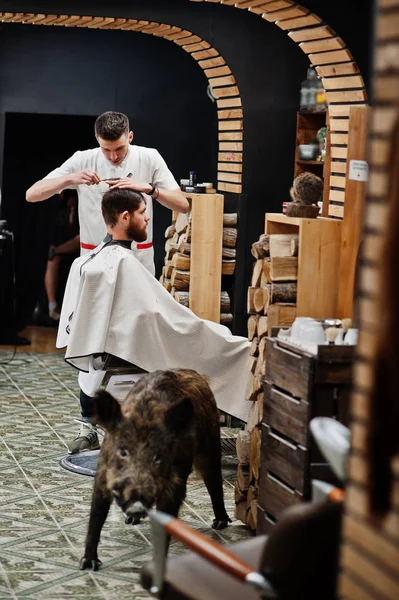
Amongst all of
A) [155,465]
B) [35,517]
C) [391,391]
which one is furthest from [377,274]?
[35,517]

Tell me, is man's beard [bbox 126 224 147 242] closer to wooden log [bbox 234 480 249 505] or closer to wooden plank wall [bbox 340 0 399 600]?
wooden log [bbox 234 480 249 505]

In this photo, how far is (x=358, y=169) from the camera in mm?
4082

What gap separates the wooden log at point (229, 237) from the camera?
6.68 m

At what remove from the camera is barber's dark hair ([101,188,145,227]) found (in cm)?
505

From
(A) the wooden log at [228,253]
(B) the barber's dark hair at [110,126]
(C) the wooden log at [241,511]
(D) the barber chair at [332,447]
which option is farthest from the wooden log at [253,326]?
(A) the wooden log at [228,253]

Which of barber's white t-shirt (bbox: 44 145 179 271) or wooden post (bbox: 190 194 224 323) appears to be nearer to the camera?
barber's white t-shirt (bbox: 44 145 179 271)

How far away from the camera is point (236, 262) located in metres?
6.70

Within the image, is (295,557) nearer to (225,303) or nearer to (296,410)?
(296,410)

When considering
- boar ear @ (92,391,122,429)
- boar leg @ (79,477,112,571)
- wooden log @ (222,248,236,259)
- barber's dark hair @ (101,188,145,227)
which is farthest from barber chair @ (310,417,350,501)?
wooden log @ (222,248,236,259)

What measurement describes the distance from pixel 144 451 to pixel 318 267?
108 cm

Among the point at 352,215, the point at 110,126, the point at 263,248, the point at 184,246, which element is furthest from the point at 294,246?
the point at 184,246

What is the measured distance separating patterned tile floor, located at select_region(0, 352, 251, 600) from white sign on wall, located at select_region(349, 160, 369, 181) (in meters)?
1.55

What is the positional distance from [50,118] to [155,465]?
22.7 feet

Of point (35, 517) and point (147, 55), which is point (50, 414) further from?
point (147, 55)
